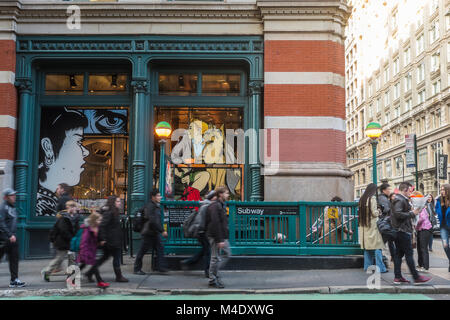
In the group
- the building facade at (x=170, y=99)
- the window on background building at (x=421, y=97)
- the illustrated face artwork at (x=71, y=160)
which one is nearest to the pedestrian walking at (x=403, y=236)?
the building facade at (x=170, y=99)

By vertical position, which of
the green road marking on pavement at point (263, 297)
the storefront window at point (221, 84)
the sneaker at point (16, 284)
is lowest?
the green road marking on pavement at point (263, 297)

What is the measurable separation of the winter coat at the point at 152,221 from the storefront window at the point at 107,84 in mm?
5164

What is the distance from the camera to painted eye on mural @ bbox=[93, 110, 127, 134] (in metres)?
13.2

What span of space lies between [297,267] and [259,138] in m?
4.09

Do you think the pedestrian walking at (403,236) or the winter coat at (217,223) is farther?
the pedestrian walking at (403,236)

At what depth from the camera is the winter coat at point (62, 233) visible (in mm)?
8711

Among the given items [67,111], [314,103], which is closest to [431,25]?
[314,103]

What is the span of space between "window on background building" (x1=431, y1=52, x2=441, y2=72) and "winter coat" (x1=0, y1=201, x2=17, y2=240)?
1938 inches

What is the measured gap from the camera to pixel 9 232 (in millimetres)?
8180

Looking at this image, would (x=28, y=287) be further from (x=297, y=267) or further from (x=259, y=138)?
(x=259, y=138)

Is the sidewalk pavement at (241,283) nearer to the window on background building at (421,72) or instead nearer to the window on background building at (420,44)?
the window on background building at (421,72)

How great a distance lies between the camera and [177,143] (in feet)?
43.3

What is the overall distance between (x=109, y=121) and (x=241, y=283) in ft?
22.4
